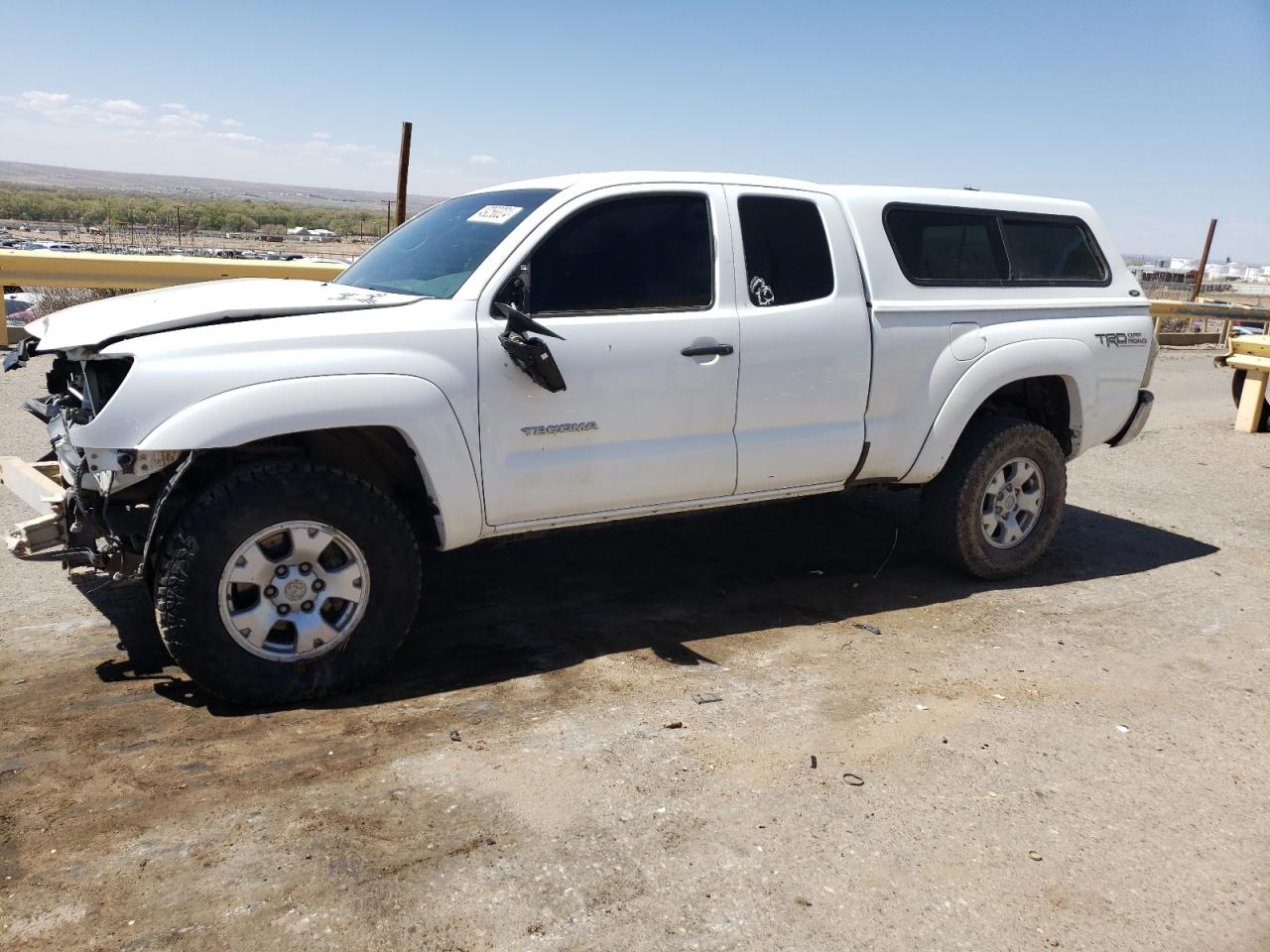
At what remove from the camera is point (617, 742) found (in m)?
3.90

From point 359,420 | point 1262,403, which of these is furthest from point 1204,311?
point 359,420

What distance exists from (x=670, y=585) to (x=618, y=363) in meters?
1.57

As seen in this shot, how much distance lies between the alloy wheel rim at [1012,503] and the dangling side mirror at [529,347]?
2.75m

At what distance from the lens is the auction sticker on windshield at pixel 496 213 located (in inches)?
185

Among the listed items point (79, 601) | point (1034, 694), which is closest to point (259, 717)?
point (79, 601)

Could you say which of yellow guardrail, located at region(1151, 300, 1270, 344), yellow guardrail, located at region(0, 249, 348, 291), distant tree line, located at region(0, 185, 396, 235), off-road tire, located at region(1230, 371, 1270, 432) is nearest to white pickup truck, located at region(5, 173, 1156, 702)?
off-road tire, located at region(1230, 371, 1270, 432)

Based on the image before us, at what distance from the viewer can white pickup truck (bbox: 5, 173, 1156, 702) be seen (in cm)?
386

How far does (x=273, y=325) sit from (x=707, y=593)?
8.57 feet

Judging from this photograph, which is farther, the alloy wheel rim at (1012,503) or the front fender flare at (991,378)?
the alloy wheel rim at (1012,503)

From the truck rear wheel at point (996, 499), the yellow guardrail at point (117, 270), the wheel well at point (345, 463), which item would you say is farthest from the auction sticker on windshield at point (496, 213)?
the yellow guardrail at point (117, 270)

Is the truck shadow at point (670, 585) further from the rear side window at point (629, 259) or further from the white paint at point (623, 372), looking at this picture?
the rear side window at point (629, 259)

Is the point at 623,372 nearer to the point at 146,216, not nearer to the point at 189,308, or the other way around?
the point at 189,308

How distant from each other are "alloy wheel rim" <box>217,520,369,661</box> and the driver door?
66cm

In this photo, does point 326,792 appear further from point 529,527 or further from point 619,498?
point 619,498
